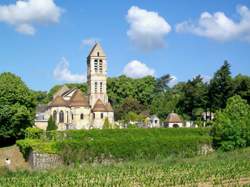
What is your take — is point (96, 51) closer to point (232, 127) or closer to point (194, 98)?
point (194, 98)

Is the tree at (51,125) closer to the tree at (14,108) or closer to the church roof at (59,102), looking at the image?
the church roof at (59,102)

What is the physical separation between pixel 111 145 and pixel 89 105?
72.7 ft

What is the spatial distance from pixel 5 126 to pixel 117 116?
37384mm

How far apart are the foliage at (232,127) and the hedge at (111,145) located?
1374 millimetres

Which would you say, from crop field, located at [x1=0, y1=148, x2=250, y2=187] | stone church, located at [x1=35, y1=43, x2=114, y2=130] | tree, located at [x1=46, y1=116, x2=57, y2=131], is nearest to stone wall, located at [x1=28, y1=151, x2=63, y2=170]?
crop field, located at [x1=0, y1=148, x2=250, y2=187]

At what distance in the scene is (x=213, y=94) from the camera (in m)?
67.2

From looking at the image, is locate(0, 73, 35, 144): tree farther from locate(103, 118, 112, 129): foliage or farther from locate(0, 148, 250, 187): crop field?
locate(0, 148, 250, 187): crop field

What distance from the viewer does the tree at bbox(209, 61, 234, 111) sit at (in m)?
65.8

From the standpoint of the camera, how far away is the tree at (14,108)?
50.9m

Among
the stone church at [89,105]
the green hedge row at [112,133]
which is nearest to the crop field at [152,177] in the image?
the green hedge row at [112,133]

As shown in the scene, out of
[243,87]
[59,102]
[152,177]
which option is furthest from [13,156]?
[243,87]

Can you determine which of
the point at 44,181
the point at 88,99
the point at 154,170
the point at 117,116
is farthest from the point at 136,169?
the point at 117,116

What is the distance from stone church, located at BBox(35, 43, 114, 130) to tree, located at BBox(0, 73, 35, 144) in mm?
7337

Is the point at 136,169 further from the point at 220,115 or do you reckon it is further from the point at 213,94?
the point at 213,94
